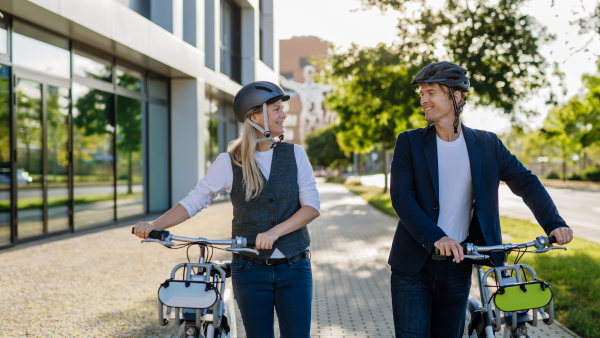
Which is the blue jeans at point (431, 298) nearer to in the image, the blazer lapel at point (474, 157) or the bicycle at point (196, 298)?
the blazer lapel at point (474, 157)

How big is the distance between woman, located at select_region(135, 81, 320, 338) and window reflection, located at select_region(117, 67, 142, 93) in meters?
11.7

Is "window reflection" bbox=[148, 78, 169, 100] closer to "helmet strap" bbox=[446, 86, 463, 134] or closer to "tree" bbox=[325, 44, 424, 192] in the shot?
"tree" bbox=[325, 44, 424, 192]

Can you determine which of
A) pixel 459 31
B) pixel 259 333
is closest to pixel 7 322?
pixel 259 333

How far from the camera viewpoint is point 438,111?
264cm

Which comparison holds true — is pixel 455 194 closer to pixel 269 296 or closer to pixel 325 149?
pixel 269 296

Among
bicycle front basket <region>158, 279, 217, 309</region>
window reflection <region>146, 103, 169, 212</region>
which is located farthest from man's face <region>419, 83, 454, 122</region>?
window reflection <region>146, 103, 169, 212</region>

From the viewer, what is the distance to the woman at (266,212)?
2539mm

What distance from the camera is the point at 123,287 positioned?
624 cm

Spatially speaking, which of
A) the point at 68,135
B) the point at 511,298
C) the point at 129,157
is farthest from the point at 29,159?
the point at 511,298

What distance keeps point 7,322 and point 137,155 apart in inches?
396

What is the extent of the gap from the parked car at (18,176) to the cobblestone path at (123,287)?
1.22 m

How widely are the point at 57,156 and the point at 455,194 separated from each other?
9863 millimetres

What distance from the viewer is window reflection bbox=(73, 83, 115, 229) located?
1140 centimetres

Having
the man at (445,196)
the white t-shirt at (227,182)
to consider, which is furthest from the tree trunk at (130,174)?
the man at (445,196)
